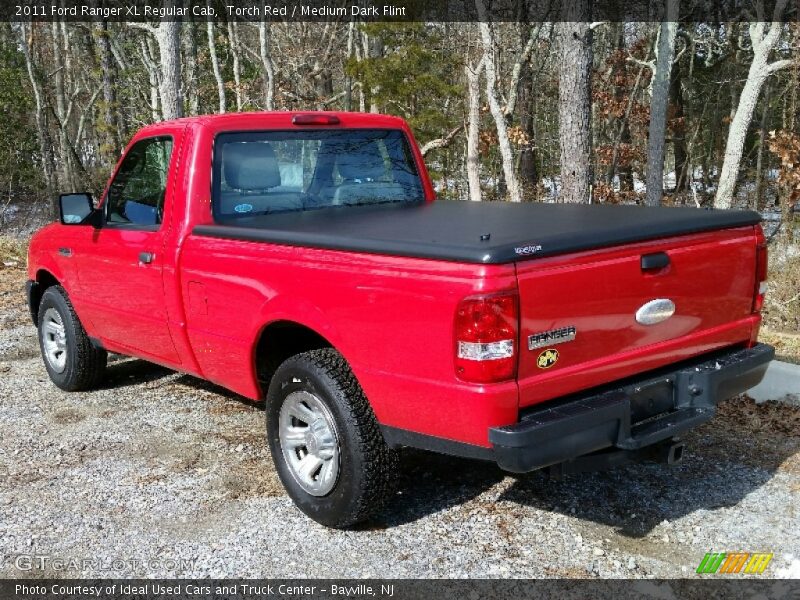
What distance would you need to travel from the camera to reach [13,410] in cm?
567

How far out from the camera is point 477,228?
339cm

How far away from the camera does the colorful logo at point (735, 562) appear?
3271 millimetres


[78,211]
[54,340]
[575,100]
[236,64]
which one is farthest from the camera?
[236,64]

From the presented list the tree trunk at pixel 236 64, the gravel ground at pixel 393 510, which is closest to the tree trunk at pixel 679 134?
the tree trunk at pixel 236 64

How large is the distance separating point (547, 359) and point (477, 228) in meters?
Result: 0.76

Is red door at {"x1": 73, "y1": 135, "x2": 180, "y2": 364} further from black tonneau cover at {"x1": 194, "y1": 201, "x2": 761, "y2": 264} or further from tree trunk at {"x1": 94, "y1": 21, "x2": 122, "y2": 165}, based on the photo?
tree trunk at {"x1": 94, "y1": 21, "x2": 122, "y2": 165}

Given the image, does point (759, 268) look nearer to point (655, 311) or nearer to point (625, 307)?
point (655, 311)

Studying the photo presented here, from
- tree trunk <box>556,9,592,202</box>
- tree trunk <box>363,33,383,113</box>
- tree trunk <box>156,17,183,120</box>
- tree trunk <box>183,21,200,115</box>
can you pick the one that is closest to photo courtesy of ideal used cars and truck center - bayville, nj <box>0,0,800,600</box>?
tree trunk <box>556,9,592,202</box>

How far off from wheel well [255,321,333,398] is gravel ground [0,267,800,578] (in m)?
0.66

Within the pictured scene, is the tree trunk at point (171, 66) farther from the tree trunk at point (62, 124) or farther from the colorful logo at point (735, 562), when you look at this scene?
the tree trunk at point (62, 124)

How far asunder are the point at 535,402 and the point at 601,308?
478 mm

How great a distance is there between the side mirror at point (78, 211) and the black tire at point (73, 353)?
943 mm

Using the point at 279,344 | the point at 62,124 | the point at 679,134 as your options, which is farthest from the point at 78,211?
the point at 62,124

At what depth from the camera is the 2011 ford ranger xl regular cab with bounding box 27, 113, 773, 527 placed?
2850 mm
